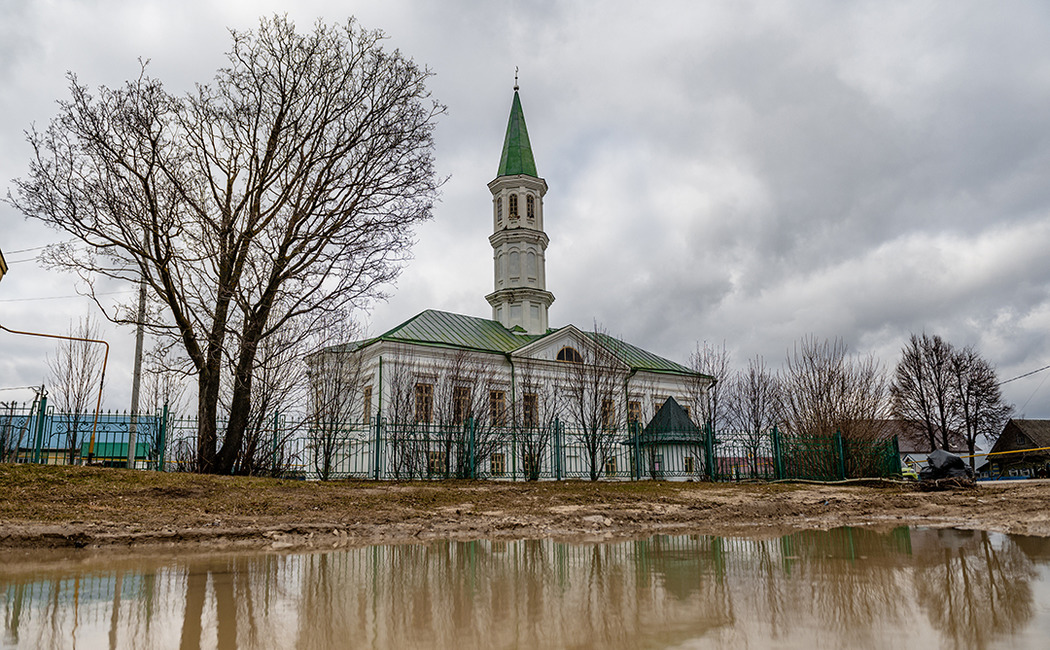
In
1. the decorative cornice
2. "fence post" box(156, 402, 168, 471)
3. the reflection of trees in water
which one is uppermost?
the decorative cornice

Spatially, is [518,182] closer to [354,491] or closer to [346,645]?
[354,491]

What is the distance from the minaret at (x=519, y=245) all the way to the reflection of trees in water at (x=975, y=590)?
31.7 meters

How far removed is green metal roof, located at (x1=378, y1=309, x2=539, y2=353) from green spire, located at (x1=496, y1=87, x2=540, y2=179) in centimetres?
931

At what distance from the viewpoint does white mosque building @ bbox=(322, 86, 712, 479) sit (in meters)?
21.6

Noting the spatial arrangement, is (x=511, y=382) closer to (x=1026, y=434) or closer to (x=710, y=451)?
(x=710, y=451)

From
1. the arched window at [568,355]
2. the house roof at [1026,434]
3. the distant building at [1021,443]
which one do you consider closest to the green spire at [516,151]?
the arched window at [568,355]

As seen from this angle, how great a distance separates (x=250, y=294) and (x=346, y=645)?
13.9m

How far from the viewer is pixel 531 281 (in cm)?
3825

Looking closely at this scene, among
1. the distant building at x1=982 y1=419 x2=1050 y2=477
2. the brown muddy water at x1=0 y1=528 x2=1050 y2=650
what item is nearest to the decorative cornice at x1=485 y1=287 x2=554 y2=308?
the brown muddy water at x1=0 y1=528 x2=1050 y2=650

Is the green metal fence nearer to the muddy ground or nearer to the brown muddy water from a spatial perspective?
the muddy ground

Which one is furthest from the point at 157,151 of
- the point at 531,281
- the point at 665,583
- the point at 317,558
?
the point at 531,281

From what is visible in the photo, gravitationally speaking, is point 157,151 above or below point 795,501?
above

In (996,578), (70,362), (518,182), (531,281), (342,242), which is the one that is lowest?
(996,578)

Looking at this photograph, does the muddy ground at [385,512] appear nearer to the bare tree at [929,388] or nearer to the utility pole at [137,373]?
the utility pole at [137,373]
